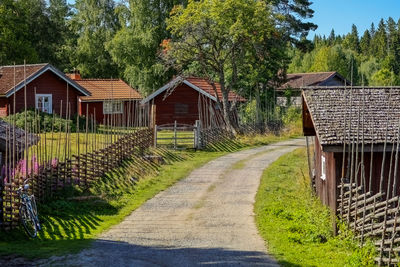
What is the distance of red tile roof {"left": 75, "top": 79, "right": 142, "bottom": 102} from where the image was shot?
145 ft

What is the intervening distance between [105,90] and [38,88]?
944cm

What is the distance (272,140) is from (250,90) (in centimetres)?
705

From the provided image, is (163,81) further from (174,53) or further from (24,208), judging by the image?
(24,208)

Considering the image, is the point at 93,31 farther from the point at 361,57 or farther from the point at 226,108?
the point at 361,57

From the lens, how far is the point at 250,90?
4275 cm

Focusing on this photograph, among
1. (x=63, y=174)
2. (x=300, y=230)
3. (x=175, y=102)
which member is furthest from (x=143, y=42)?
(x=300, y=230)

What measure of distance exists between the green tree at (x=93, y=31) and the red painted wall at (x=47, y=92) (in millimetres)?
16874

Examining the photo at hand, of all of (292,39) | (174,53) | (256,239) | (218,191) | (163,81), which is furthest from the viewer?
(292,39)

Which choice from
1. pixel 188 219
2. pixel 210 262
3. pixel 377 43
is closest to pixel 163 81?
pixel 188 219

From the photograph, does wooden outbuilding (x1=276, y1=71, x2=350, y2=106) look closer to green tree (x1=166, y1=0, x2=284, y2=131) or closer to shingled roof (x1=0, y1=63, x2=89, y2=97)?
green tree (x1=166, y1=0, x2=284, y2=131)

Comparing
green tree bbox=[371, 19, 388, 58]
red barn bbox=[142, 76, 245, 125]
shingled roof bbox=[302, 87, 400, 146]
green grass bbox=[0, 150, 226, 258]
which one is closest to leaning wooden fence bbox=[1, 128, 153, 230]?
Answer: green grass bbox=[0, 150, 226, 258]

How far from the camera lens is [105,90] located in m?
45.3

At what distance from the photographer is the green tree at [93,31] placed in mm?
54938

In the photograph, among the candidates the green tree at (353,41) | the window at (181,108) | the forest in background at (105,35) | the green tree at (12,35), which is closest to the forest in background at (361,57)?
the green tree at (353,41)
